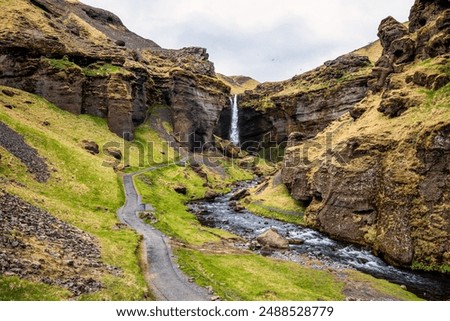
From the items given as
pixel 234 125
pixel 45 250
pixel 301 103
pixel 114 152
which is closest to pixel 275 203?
pixel 114 152

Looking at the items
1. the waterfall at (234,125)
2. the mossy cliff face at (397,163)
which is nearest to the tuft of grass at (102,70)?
the mossy cliff face at (397,163)

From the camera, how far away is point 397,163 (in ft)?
148

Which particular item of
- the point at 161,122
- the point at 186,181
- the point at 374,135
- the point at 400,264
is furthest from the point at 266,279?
the point at 161,122

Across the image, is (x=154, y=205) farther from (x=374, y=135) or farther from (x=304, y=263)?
(x=374, y=135)

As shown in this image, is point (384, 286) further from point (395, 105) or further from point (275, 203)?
point (275, 203)

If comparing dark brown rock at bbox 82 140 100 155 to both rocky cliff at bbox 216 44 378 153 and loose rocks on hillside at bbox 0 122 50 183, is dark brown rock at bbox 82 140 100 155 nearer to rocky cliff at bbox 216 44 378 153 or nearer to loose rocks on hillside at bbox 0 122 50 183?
loose rocks on hillside at bbox 0 122 50 183

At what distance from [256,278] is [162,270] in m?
9.45

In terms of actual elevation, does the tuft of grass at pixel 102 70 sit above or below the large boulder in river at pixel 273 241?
above

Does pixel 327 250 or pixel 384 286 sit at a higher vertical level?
pixel 384 286

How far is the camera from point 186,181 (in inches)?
3750

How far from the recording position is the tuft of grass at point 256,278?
2830 centimetres

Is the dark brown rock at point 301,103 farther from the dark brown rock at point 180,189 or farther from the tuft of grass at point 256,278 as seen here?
the tuft of grass at point 256,278

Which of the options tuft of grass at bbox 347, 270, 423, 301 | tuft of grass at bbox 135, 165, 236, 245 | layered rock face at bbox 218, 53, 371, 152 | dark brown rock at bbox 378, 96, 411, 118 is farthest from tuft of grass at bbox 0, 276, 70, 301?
layered rock face at bbox 218, 53, 371, 152

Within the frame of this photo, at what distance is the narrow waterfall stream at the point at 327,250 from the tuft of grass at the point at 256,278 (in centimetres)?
625
